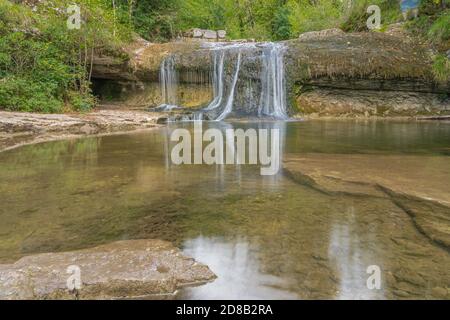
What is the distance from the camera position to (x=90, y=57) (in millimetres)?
12992

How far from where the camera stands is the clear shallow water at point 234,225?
6.52 ft

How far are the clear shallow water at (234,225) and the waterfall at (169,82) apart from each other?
10.3 m

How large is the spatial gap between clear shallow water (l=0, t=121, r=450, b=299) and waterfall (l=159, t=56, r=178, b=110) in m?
10.3

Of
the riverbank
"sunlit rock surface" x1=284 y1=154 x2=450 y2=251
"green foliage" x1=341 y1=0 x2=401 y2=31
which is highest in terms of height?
"green foliage" x1=341 y1=0 x2=401 y2=31

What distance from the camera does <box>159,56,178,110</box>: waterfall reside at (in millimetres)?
14719

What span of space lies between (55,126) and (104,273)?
716 cm

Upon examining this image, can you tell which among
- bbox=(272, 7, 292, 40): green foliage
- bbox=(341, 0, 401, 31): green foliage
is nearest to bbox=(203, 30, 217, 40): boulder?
bbox=(272, 7, 292, 40): green foliage

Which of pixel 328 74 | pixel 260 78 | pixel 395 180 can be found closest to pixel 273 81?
pixel 260 78

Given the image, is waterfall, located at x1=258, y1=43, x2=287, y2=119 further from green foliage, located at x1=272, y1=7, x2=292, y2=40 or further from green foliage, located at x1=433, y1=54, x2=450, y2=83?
green foliage, located at x1=272, y1=7, x2=292, y2=40

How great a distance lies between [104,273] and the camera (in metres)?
2.00

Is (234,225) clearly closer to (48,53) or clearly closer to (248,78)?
(48,53)

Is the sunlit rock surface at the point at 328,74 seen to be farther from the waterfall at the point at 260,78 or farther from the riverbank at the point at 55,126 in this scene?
the riverbank at the point at 55,126
